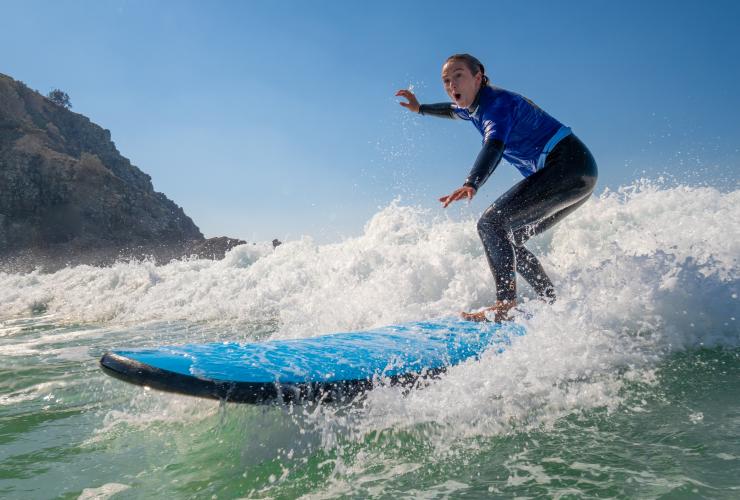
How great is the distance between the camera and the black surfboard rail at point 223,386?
87.0 inches

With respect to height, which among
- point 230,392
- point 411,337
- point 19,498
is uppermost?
point 411,337

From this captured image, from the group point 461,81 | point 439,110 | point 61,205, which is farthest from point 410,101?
Answer: point 61,205

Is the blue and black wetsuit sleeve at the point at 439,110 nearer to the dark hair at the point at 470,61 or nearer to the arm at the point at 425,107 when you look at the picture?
the arm at the point at 425,107

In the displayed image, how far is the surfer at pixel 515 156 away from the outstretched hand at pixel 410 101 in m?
0.90

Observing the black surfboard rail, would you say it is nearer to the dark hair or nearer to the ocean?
the ocean

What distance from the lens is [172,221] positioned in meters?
54.4

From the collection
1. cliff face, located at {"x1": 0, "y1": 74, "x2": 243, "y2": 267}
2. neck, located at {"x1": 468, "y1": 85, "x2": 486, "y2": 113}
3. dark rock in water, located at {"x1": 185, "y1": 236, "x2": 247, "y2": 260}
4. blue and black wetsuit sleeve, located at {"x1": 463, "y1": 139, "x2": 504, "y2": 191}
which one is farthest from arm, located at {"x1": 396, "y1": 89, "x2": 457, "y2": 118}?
cliff face, located at {"x1": 0, "y1": 74, "x2": 243, "y2": 267}

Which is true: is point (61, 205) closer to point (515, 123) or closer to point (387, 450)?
point (515, 123)

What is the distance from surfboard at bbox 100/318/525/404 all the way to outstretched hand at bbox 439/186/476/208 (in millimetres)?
975

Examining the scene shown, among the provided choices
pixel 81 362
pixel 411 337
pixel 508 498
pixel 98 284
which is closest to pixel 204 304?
pixel 81 362

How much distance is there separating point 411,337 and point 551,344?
938 mm

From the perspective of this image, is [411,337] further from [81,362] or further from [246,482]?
[81,362]

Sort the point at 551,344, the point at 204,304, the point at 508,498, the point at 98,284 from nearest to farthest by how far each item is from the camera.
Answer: the point at 508,498 < the point at 551,344 < the point at 204,304 < the point at 98,284

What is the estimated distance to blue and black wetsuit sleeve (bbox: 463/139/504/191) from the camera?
3.32m
